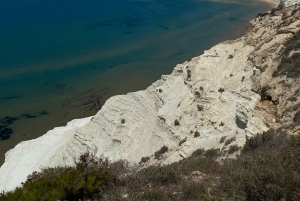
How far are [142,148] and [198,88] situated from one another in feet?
17.0

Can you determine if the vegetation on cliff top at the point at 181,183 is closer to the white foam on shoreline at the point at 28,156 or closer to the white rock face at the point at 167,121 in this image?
the white rock face at the point at 167,121

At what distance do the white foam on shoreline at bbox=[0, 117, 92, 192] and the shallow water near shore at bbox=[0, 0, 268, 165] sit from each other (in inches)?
58.8

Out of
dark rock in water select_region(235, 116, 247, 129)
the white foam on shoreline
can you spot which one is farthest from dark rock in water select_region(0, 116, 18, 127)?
dark rock in water select_region(235, 116, 247, 129)

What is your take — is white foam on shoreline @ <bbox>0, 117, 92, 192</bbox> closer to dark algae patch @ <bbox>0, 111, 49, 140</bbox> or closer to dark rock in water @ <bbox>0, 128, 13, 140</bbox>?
dark rock in water @ <bbox>0, 128, 13, 140</bbox>

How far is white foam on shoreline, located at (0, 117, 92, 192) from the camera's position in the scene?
62.5 feet

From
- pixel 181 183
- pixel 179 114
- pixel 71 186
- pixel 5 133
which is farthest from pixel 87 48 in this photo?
pixel 71 186

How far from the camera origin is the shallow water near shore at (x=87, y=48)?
93.0ft

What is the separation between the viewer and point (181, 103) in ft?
61.2

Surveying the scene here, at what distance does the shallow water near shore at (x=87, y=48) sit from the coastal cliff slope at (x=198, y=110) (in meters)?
6.28

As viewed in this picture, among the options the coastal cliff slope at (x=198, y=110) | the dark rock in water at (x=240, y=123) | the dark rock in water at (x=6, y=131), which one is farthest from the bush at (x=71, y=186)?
the dark rock in water at (x=6, y=131)

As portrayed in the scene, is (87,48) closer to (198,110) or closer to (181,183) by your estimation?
(198,110)

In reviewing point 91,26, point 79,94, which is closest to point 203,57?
point 79,94

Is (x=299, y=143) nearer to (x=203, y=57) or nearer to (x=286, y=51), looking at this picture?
(x=286, y=51)

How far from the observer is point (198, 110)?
57.1 feet
